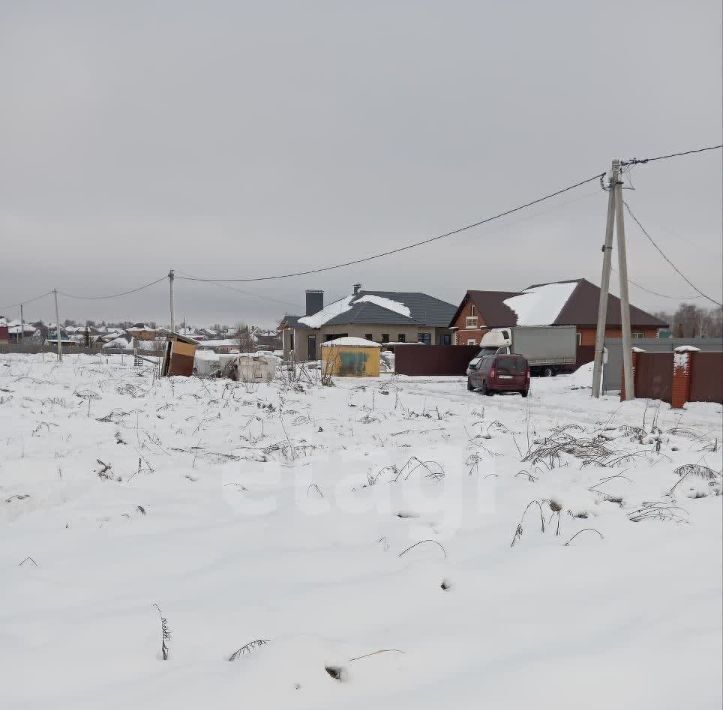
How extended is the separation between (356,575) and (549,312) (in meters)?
33.7

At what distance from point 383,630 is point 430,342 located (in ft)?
135

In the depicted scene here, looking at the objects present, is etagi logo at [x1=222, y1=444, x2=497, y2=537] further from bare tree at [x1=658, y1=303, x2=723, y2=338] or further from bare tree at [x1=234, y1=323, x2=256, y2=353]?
bare tree at [x1=658, y1=303, x2=723, y2=338]

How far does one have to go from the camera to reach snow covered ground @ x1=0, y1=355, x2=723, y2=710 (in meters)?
Result: 2.10

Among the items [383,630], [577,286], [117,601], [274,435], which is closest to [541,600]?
[383,630]

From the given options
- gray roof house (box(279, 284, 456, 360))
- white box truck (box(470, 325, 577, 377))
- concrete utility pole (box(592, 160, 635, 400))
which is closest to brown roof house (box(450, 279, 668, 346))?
gray roof house (box(279, 284, 456, 360))

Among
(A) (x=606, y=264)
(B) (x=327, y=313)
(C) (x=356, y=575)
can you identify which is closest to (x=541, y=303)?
(B) (x=327, y=313)

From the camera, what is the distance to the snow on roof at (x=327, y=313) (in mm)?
42934

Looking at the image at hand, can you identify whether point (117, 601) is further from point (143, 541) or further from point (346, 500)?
point (346, 500)

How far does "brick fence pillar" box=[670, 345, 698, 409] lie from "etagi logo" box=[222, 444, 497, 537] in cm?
1102

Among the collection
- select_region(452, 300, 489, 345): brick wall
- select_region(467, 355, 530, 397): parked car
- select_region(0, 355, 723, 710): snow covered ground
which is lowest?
select_region(0, 355, 723, 710): snow covered ground

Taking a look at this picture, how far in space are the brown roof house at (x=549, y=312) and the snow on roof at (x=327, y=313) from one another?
1044cm

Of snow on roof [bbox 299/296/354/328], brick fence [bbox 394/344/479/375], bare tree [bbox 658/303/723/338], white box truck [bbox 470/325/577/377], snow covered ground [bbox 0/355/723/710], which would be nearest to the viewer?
snow covered ground [bbox 0/355/723/710]

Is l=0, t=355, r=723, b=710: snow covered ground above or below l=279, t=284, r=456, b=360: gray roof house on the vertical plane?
below

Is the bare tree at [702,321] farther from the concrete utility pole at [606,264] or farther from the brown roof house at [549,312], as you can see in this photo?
the concrete utility pole at [606,264]
